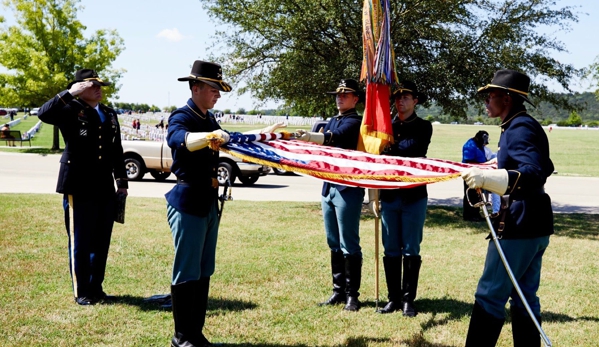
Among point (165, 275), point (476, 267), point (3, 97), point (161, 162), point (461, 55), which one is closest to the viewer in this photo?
point (165, 275)

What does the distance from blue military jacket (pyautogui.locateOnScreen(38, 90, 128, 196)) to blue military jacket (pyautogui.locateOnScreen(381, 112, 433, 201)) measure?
2939mm

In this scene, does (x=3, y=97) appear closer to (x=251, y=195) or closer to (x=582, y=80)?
(x=251, y=195)

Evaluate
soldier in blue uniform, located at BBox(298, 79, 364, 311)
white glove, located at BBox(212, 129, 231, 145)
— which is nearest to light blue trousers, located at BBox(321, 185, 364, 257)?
soldier in blue uniform, located at BBox(298, 79, 364, 311)

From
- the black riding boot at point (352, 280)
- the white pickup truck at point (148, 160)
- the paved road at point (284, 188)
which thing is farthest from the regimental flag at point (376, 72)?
the white pickup truck at point (148, 160)

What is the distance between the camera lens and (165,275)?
7336 mm

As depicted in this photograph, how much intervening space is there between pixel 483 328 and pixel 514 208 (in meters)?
0.89

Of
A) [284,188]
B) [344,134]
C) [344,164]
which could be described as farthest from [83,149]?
[284,188]

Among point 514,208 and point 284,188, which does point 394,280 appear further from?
point 284,188

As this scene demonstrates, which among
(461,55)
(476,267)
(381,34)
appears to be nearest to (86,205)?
(381,34)

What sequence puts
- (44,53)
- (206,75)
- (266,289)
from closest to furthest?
(206,75) < (266,289) < (44,53)

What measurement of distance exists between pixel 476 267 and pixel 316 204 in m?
6.50

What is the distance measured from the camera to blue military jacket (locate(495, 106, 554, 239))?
3.88m

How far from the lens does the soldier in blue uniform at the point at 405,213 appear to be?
596 centimetres

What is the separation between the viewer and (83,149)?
614cm
